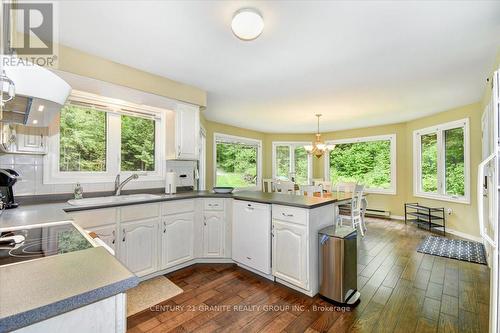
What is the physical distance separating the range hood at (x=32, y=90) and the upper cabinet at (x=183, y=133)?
173 centimetres

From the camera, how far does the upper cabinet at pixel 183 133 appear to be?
306 centimetres

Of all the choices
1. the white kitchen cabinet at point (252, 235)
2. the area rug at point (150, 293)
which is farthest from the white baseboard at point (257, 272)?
the area rug at point (150, 293)

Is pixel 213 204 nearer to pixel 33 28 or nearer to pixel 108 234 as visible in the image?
pixel 108 234

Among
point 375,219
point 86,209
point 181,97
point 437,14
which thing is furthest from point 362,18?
point 375,219

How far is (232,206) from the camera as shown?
9.62ft

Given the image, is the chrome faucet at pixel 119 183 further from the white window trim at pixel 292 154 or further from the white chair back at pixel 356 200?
the white window trim at pixel 292 154

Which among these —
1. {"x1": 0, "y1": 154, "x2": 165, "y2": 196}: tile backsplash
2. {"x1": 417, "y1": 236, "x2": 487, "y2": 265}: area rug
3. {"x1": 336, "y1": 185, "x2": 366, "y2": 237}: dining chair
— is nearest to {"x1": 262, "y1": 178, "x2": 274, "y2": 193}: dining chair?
{"x1": 336, "y1": 185, "x2": 366, "y2": 237}: dining chair

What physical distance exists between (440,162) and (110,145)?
5871 millimetres

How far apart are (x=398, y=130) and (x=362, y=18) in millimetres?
4747

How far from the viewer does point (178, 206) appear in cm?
274

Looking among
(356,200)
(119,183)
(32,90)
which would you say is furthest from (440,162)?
(32,90)

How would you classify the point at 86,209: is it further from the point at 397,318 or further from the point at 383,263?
the point at 383,263

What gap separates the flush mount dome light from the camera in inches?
64.4

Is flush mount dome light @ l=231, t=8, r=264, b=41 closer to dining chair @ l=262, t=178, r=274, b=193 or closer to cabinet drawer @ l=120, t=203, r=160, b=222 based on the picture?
cabinet drawer @ l=120, t=203, r=160, b=222
